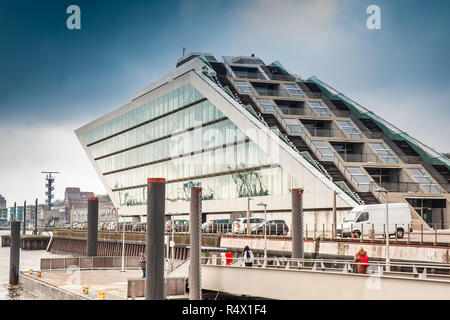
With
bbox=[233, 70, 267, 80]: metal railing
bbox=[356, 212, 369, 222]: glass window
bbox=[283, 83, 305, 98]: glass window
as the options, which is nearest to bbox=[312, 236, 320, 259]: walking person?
bbox=[356, 212, 369, 222]: glass window

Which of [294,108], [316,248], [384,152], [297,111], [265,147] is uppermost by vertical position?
[294,108]

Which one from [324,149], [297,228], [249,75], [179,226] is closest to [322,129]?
[324,149]

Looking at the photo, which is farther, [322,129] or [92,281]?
[322,129]

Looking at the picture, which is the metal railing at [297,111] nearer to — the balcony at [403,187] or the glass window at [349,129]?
the glass window at [349,129]

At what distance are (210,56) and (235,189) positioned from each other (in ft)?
115

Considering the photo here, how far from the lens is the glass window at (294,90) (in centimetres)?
8269

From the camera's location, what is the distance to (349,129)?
72.5m

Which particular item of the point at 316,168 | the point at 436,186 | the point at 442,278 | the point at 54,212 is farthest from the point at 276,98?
the point at 54,212

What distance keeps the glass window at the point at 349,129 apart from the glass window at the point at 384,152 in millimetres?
2406

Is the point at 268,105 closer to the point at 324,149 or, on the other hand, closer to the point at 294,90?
the point at 294,90

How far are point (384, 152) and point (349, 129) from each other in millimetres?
6635

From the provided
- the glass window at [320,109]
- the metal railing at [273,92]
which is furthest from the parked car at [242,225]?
the metal railing at [273,92]

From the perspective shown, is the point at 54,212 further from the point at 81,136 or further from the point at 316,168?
the point at 316,168
